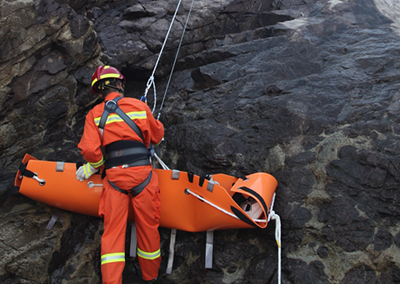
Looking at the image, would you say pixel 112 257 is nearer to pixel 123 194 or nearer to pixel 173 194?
pixel 123 194

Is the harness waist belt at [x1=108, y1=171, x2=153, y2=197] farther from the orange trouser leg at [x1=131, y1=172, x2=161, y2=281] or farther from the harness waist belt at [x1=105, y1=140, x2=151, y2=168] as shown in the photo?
the harness waist belt at [x1=105, y1=140, x2=151, y2=168]

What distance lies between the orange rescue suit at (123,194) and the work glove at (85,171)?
0.13 m

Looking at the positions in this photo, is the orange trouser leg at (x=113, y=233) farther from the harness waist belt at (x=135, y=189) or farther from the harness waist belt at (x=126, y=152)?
the harness waist belt at (x=126, y=152)

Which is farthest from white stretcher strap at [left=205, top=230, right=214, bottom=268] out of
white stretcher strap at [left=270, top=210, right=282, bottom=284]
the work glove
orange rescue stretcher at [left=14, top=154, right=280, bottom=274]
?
the work glove

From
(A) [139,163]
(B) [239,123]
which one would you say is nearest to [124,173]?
(A) [139,163]

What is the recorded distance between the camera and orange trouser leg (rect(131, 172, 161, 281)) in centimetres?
258

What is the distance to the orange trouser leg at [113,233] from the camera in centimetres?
234

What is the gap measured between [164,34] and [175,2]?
2.31 ft

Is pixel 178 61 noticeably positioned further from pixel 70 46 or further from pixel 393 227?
pixel 393 227

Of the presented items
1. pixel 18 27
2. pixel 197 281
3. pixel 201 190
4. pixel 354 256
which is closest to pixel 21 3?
pixel 18 27

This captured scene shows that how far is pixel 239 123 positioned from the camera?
136 inches

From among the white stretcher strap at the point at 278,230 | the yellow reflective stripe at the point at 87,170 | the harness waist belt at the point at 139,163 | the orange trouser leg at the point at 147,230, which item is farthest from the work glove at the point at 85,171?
the white stretcher strap at the point at 278,230

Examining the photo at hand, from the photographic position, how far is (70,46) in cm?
364

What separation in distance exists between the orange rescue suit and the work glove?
0.13m
